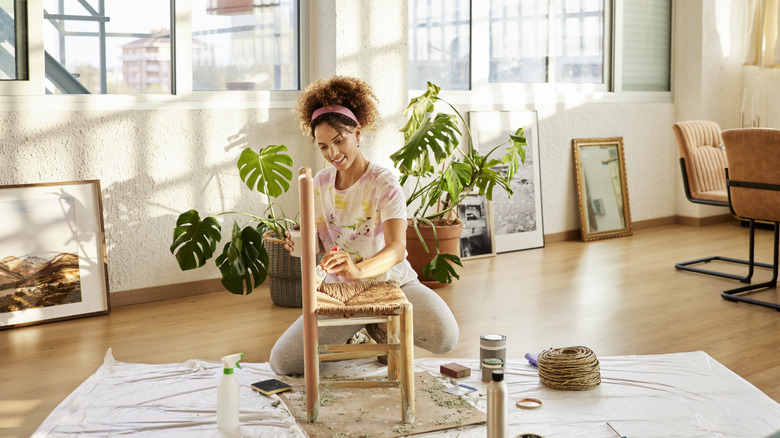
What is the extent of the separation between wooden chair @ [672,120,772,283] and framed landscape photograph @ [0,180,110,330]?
3.28 meters

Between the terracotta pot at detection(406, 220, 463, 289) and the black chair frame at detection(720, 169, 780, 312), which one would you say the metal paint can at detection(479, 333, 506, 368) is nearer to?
the terracotta pot at detection(406, 220, 463, 289)

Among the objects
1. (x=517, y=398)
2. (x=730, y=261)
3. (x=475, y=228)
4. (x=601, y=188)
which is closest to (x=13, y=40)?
(x=517, y=398)

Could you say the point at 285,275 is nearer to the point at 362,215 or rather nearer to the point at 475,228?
the point at 362,215

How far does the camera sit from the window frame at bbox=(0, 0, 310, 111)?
3.64 m

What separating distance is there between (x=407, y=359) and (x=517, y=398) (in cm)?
55

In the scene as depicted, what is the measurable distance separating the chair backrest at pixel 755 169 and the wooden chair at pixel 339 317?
7.72ft

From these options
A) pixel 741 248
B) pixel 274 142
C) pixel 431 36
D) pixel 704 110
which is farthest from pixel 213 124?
pixel 704 110

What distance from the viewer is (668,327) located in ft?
11.8

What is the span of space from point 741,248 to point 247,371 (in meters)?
3.89

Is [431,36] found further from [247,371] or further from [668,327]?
[247,371]

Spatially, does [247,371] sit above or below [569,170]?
below

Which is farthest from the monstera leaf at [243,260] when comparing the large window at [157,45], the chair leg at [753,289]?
the chair leg at [753,289]

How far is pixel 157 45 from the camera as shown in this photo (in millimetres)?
4074

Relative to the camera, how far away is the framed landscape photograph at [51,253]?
A: 359cm
